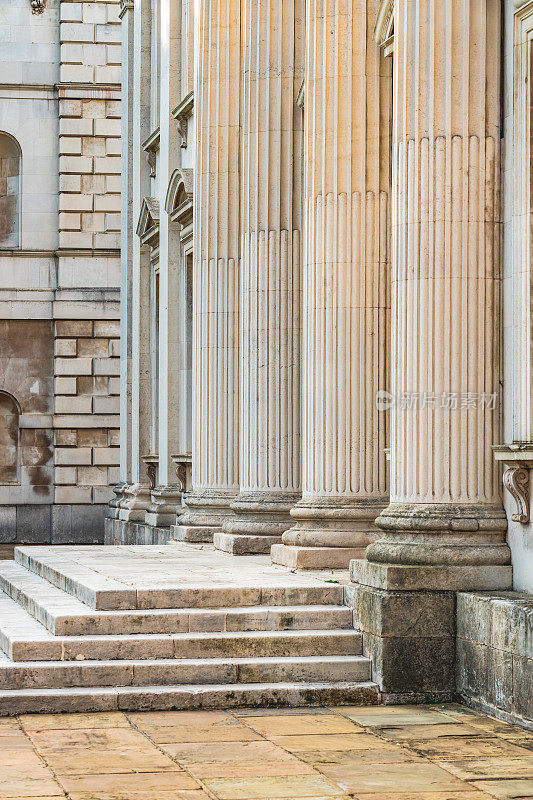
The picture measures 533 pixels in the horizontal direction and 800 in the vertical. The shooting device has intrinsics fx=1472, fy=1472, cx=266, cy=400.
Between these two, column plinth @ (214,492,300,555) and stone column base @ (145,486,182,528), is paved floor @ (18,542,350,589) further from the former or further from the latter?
stone column base @ (145,486,182,528)

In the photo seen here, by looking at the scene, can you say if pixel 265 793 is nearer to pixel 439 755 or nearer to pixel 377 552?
pixel 439 755

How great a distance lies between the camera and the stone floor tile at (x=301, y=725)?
398 inches

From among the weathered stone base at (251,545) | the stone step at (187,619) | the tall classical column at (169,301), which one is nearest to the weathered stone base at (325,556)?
the stone step at (187,619)

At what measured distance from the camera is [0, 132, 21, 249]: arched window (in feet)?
113

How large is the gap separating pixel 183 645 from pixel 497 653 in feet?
8.23

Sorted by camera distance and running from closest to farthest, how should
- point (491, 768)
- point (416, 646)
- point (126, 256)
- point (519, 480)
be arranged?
point (491, 768) → point (519, 480) → point (416, 646) → point (126, 256)

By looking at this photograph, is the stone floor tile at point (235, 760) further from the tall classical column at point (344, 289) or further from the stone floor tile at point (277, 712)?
the tall classical column at point (344, 289)

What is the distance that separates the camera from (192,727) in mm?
10242

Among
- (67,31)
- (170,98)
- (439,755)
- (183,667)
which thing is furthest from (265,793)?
(67,31)

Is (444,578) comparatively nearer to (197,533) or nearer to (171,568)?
(171,568)

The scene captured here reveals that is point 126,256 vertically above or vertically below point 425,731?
above

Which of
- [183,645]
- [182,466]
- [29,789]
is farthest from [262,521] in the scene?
[29,789]

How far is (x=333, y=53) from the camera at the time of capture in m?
14.7

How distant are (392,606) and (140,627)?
2.04m
